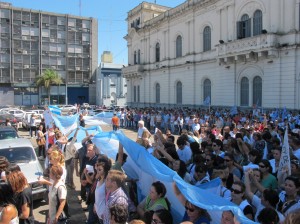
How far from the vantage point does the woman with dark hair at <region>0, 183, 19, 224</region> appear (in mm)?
3947

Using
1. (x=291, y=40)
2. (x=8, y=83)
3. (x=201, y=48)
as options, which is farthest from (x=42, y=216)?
(x=8, y=83)

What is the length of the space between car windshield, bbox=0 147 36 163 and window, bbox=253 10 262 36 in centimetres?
2108

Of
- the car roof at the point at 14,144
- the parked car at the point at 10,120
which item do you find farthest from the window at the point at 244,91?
the car roof at the point at 14,144

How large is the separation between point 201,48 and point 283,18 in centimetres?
997

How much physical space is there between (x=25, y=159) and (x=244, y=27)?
22.3 m

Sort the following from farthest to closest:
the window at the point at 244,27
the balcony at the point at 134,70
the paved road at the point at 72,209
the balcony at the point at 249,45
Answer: the balcony at the point at 134,70
the window at the point at 244,27
the balcony at the point at 249,45
the paved road at the point at 72,209

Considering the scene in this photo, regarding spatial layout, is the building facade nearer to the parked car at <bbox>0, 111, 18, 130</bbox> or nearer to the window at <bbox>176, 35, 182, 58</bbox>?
the window at <bbox>176, 35, 182, 58</bbox>

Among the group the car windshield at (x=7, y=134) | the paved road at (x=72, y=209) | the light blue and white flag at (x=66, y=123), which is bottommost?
the paved road at (x=72, y=209)

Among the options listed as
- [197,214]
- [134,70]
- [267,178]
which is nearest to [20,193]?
[197,214]

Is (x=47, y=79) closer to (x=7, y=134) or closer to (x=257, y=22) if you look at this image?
(x=257, y=22)

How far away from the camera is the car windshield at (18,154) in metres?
8.26

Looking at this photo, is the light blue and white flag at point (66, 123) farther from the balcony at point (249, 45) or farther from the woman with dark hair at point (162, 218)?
the balcony at point (249, 45)

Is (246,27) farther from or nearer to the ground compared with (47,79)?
farther from the ground

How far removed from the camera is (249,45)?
2336cm
